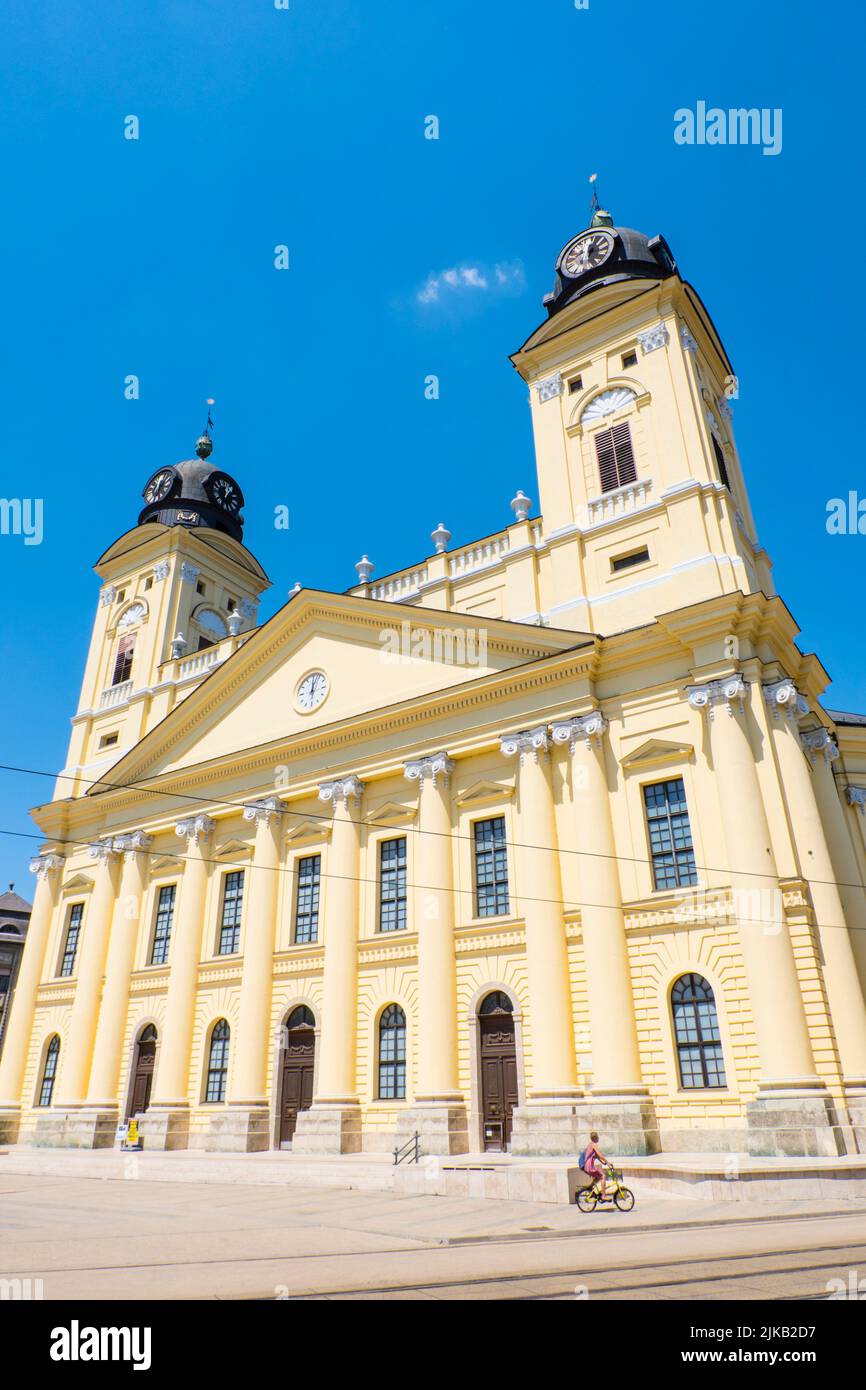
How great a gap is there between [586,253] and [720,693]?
1901 centimetres

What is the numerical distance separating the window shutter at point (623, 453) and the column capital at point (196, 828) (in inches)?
704

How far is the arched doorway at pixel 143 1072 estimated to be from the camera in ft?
93.7

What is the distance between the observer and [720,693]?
21.0 m

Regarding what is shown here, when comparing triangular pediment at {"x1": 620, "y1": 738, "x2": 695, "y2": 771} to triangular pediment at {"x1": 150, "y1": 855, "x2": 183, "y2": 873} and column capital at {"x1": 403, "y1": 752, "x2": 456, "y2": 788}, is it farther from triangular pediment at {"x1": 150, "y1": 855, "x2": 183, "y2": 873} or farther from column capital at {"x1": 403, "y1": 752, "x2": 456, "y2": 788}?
triangular pediment at {"x1": 150, "y1": 855, "x2": 183, "y2": 873}

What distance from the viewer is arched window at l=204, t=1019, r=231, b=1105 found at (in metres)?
26.7

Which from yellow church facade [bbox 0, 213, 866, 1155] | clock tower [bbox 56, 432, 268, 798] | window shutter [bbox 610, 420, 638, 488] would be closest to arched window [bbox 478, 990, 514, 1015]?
yellow church facade [bbox 0, 213, 866, 1155]

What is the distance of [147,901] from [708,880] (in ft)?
66.8

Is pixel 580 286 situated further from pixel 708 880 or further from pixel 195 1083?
pixel 195 1083

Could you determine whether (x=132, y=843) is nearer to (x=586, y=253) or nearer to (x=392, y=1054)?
(x=392, y=1054)

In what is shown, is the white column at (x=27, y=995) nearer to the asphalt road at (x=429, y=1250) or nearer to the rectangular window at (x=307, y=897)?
the rectangular window at (x=307, y=897)

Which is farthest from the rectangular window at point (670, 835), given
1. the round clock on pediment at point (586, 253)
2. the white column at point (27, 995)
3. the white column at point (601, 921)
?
the white column at point (27, 995)

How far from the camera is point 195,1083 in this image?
88.9 feet

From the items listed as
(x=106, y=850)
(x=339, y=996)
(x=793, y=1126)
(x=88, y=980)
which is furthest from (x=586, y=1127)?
(x=106, y=850)
